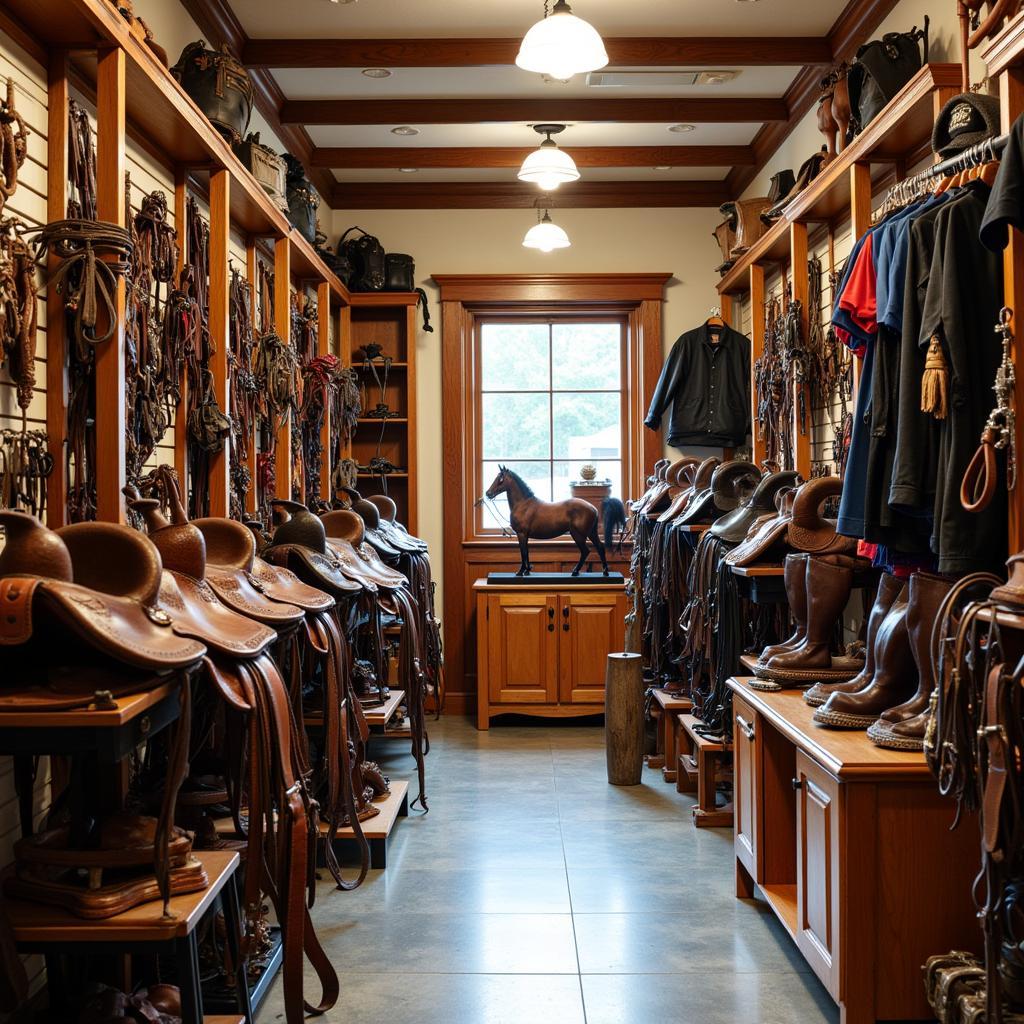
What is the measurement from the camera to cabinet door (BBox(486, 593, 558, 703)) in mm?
6926

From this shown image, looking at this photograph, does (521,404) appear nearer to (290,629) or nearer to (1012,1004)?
(290,629)

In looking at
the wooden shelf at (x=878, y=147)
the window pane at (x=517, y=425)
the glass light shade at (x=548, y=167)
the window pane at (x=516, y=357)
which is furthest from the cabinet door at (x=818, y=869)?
the window pane at (x=516, y=357)

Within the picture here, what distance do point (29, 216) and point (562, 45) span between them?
6.54ft

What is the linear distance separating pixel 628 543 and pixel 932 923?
Answer: 5.03 metres

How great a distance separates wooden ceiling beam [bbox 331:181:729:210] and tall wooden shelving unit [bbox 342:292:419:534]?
74cm

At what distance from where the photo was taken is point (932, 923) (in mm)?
2527

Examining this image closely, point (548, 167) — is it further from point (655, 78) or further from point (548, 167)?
point (655, 78)

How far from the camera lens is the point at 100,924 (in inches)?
80.1

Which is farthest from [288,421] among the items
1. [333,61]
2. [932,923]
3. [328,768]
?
[932,923]

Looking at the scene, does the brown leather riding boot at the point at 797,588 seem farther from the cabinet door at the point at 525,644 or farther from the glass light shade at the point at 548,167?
the cabinet door at the point at 525,644

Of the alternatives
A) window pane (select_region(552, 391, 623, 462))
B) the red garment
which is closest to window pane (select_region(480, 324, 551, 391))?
window pane (select_region(552, 391, 623, 462))

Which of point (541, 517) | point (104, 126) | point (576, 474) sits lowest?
point (541, 517)

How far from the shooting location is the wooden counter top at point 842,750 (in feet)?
8.25

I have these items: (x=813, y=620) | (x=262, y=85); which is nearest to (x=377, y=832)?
(x=813, y=620)
